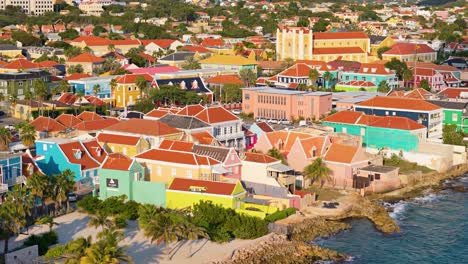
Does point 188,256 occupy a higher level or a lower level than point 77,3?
lower

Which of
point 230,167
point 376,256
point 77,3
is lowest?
point 376,256

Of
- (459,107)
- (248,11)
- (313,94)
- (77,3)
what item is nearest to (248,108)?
(313,94)

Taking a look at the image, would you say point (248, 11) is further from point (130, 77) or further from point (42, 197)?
point (42, 197)

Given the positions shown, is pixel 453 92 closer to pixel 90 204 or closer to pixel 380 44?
pixel 380 44

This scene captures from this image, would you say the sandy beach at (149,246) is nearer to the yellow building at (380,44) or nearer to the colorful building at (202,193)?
the colorful building at (202,193)

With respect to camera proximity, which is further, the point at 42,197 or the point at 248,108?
the point at 248,108
